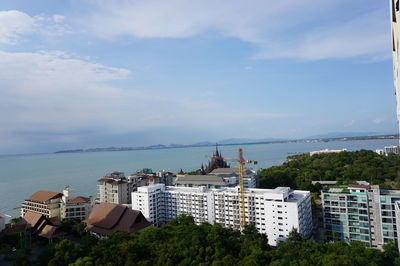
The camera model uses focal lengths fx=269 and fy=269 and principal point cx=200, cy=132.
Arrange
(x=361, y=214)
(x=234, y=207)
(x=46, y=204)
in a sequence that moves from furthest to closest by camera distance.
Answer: (x=46, y=204) < (x=234, y=207) < (x=361, y=214)

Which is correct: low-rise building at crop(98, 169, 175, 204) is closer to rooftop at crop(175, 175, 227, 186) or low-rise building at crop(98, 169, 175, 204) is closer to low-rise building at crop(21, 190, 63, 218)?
rooftop at crop(175, 175, 227, 186)

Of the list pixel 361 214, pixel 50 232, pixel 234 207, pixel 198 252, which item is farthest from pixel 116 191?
pixel 361 214

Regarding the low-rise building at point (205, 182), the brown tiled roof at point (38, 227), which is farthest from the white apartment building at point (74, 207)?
the low-rise building at point (205, 182)

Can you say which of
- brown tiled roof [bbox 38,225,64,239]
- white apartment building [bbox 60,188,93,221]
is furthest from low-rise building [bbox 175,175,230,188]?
brown tiled roof [bbox 38,225,64,239]

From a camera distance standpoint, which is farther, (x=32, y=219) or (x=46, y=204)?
(x=46, y=204)

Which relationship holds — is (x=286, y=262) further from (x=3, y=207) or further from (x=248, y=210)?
(x=3, y=207)

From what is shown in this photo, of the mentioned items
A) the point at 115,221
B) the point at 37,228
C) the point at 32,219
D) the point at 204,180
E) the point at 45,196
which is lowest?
the point at 37,228

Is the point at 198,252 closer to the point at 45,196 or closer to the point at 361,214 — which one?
the point at 361,214
